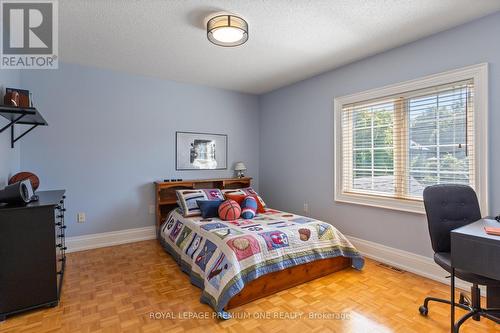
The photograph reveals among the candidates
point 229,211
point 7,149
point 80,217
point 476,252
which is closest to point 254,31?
point 229,211

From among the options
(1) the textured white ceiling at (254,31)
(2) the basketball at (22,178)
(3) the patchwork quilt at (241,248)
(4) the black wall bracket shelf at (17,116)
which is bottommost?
(3) the patchwork quilt at (241,248)

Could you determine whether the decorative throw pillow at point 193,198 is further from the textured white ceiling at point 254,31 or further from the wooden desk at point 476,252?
the wooden desk at point 476,252

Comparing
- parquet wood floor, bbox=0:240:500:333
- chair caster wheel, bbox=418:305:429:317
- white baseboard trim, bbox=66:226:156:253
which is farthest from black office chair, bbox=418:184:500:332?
white baseboard trim, bbox=66:226:156:253

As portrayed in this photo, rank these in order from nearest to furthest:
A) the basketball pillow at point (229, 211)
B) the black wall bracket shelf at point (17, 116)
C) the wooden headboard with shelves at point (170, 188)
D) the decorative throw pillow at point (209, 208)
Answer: the black wall bracket shelf at point (17, 116) < the basketball pillow at point (229, 211) < the decorative throw pillow at point (209, 208) < the wooden headboard with shelves at point (170, 188)

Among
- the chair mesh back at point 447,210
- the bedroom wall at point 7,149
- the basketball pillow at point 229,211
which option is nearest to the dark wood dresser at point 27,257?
the bedroom wall at point 7,149

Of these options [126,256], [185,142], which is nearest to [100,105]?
[185,142]

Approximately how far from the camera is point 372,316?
77.3 inches

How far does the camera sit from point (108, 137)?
359 centimetres

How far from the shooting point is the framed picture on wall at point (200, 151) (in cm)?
413

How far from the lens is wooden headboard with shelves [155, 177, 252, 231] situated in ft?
12.4

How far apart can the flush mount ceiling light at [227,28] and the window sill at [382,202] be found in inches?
89.9

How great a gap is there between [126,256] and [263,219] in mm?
1768

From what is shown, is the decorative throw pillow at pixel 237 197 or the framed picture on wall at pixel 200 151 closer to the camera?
the decorative throw pillow at pixel 237 197

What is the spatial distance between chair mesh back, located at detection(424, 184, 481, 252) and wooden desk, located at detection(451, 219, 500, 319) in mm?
296
